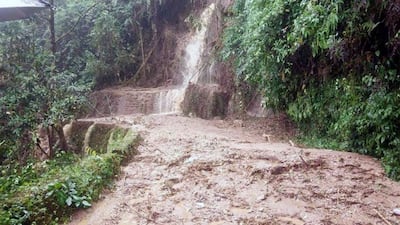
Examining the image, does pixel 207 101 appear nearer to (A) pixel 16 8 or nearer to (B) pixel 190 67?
(B) pixel 190 67

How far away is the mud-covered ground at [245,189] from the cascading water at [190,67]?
262 inches


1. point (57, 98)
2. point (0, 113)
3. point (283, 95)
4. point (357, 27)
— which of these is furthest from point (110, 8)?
point (357, 27)

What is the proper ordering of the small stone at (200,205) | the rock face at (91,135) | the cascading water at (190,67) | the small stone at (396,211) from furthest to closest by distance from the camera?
the cascading water at (190,67)
the rock face at (91,135)
the small stone at (200,205)
the small stone at (396,211)

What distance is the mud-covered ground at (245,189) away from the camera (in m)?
3.66

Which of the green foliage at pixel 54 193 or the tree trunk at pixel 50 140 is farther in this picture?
the tree trunk at pixel 50 140

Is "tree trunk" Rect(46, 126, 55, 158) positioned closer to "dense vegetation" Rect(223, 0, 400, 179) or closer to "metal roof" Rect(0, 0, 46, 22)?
"metal roof" Rect(0, 0, 46, 22)

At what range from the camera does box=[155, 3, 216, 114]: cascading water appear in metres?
12.9

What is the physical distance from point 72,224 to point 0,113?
17.8 feet

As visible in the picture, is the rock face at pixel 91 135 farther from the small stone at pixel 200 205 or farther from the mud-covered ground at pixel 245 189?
the small stone at pixel 200 205

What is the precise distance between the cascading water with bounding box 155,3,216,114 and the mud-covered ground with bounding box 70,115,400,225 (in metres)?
6.66

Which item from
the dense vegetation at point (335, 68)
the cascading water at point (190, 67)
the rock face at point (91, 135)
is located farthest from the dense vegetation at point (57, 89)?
the dense vegetation at point (335, 68)

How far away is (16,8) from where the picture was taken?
504cm

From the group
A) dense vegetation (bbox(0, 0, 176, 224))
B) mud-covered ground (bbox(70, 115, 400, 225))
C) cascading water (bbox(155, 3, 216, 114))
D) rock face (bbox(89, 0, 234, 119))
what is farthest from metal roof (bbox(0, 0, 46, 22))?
cascading water (bbox(155, 3, 216, 114))

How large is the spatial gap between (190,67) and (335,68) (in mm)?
8859
